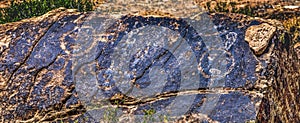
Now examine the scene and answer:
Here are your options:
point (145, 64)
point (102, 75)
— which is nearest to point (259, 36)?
point (145, 64)

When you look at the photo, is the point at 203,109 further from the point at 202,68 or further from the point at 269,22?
the point at 269,22

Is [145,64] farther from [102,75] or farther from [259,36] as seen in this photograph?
[259,36]

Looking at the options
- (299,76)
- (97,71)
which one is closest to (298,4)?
(299,76)

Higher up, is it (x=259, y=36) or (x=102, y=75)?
(x=259, y=36)

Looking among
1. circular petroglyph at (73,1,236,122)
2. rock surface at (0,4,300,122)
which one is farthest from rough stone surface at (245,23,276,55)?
circular petroglyph at (73,1,236,122)

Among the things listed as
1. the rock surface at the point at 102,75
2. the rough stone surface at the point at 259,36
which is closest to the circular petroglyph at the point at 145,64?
the rock surface at the point at 102,75

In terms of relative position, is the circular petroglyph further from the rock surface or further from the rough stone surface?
the rough stone surface

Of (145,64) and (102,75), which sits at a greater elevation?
(145,64)

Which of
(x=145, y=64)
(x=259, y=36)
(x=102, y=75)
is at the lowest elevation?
(x=102, y=75)
